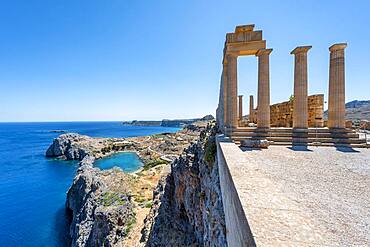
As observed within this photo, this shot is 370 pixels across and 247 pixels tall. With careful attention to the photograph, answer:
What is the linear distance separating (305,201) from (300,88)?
9797mm

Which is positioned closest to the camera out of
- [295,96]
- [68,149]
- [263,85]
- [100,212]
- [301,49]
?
[301,49]

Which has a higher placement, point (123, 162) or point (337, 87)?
point (337, 87)

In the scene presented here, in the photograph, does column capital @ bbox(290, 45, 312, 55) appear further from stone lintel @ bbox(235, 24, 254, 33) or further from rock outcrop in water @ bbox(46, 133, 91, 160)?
rock outcrop in water @ bbox(46, 133, 91, 160)

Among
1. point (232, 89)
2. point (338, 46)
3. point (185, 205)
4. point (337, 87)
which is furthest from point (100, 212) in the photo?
point (338, 46)

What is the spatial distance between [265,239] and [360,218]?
210 cm

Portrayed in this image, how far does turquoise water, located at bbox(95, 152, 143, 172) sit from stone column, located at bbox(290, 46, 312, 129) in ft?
159

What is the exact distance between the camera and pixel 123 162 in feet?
207

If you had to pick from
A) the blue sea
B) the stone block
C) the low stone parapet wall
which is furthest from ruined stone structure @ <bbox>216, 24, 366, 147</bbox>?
the blue sea

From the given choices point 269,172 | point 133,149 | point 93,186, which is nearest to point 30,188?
point 93,186

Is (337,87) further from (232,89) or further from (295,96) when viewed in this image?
(232,89)

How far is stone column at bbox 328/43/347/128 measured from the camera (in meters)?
11.1

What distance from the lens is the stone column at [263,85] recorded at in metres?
11.9

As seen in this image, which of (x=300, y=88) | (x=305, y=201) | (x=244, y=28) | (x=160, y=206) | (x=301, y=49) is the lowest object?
(x=160, y=206)

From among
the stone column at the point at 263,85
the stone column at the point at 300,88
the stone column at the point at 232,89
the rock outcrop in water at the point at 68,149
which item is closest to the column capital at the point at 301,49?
the stone column at the point at 300,88
